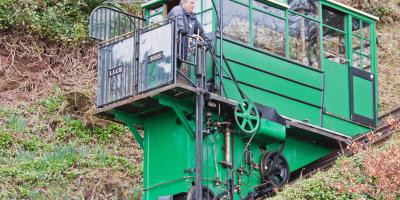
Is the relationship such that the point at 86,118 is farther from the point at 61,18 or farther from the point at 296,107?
the point at 296,107

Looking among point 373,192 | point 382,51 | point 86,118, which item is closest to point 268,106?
point 373,192

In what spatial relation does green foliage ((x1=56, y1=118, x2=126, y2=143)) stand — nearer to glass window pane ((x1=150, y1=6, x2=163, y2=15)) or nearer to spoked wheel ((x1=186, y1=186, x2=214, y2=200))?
glass window pane ((x1=150, y1=6, x2=163, y2=15))

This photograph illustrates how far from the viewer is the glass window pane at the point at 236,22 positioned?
18422 mm

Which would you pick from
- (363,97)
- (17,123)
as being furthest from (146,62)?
(17,123)

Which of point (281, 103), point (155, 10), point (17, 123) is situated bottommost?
point (281, 103)

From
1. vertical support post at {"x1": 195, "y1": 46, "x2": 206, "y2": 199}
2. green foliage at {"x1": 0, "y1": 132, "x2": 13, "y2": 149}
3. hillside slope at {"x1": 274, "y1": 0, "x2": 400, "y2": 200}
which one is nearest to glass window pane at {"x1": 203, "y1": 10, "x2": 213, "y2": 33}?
vertical support post at {"x1": 195, "y1": 46, "x2": 206, "y2": 199}

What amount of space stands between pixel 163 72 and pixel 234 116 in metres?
1.55

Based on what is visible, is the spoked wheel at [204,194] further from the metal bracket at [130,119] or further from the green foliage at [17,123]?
the green foliage at [17,123]

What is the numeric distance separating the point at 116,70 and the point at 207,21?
1.86 m

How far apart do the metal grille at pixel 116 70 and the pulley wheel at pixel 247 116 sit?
1.84 meters

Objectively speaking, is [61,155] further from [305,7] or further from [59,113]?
[305,7]

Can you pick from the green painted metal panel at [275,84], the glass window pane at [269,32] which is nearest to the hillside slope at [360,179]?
the green painted metal panel at [275,84]

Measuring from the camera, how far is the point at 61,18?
84.4 feet

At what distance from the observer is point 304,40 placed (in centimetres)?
1972
